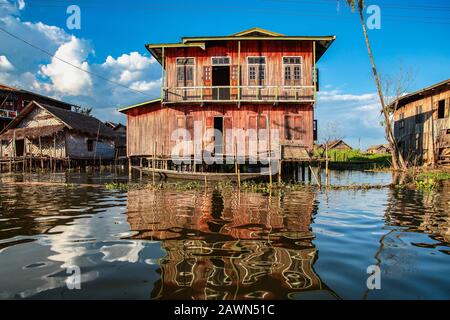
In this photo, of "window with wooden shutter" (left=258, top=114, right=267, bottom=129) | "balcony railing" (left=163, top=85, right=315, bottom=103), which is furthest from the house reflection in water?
"balcony railing" (left=163, top=85, right=315, bottom=103)

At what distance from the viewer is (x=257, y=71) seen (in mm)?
20047

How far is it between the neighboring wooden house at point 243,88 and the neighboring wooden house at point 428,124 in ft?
33.7

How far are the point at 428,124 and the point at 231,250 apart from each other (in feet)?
87.6

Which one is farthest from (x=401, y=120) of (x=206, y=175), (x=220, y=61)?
(x=206, y=175)

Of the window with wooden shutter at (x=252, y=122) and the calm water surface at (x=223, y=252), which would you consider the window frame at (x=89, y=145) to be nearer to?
the window with wooden shutter at (x=252, y=122)

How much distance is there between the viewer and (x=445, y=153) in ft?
77.9

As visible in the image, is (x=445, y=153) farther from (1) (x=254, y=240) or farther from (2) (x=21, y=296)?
(2) (x=21, y=296)

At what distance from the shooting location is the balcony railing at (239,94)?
63.7 ft

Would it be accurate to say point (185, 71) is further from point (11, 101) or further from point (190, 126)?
point (11, 101)

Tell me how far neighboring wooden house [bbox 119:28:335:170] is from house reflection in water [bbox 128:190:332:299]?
1155 cm

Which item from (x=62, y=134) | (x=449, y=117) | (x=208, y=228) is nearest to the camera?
(x=208, y=228)

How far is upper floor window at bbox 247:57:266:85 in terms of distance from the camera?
65.7ft

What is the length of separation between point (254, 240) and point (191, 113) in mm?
16153
